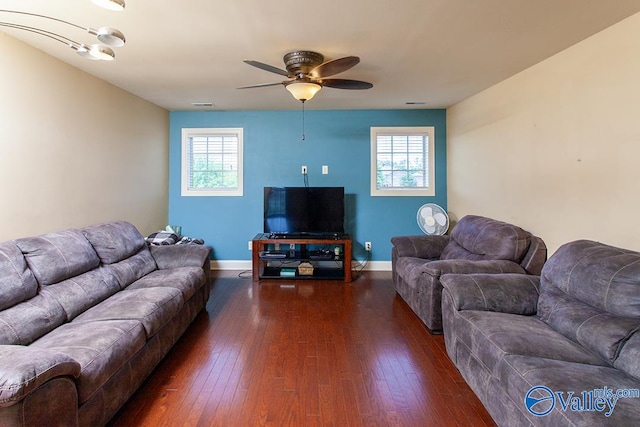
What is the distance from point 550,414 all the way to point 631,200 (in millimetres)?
1684

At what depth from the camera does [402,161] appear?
494 centimetres

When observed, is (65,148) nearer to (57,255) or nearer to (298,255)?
(57,255)

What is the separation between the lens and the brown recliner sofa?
9.15 ft

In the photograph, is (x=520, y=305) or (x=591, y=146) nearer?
(x=520, y=305)

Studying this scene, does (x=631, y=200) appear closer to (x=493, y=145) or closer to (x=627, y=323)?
(x=627, y=323)

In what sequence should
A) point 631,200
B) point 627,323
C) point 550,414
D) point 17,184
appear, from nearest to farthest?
1. point 550,414
2. point 627,323
3. point 631,200
4. point 17,184

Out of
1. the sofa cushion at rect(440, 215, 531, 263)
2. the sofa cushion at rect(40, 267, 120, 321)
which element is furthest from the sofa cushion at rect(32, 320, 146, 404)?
the sofa cushion at rect(440, 215, 531, 263)

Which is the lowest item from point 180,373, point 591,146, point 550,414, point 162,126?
point 180,373

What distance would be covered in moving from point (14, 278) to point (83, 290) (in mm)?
457

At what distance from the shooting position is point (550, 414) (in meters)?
1.29

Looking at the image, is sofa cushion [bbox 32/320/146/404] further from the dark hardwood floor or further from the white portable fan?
the white portable fan

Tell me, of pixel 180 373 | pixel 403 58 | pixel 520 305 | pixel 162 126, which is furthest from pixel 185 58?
pixel 520 305

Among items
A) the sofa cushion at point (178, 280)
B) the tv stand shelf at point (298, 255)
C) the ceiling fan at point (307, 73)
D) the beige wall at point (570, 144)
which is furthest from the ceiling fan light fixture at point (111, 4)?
the tv stand shelf at point (298, 255)

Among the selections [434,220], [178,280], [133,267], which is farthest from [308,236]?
[133,267]
